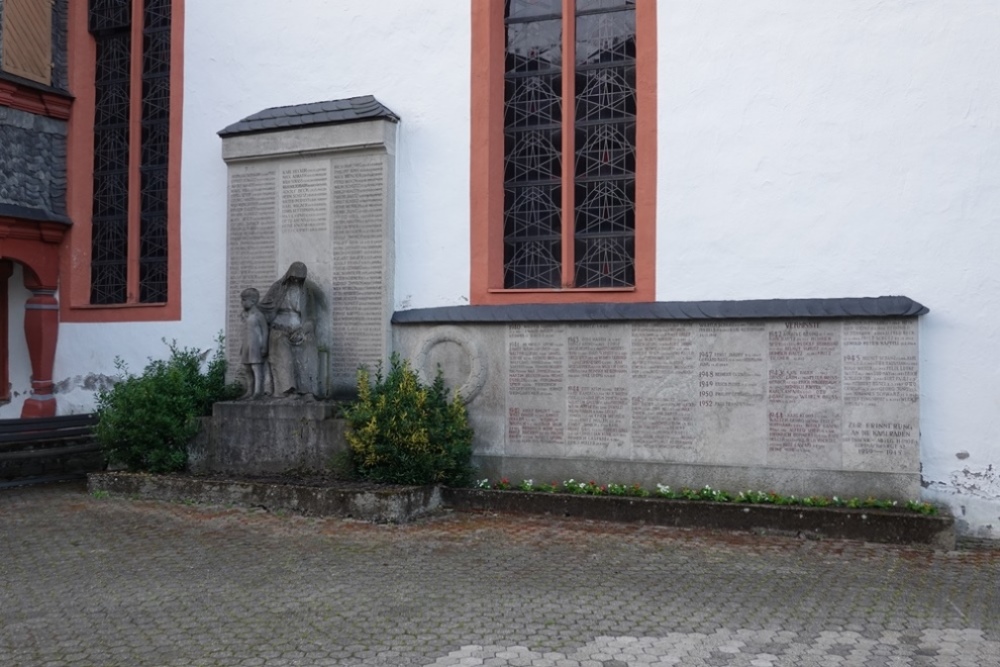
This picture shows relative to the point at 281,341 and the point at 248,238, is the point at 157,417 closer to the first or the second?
the point at 281,341

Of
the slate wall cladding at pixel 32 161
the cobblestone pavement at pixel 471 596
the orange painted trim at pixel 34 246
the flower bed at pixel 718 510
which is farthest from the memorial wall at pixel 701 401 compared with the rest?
the slate wall cladding at pixel 32 161

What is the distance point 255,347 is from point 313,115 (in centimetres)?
256

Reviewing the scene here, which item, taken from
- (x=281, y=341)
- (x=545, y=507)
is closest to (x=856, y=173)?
(x=545, y=507)

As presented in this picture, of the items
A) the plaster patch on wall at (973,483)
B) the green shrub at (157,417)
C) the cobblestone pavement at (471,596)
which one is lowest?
the cobblestone pavement at (471,596)

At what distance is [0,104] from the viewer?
11.3m

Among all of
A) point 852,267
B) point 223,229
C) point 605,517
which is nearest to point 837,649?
point 605,517

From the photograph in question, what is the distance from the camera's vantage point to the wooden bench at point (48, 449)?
34.1 ft

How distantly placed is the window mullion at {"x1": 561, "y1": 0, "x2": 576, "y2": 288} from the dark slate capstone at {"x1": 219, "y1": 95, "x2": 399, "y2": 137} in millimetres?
1780

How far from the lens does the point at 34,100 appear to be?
1172cm

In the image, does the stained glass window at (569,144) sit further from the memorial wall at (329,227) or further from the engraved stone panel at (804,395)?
the engraved stone panel at (804,395)

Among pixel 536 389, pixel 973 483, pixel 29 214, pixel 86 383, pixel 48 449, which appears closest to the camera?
pixel 973 483

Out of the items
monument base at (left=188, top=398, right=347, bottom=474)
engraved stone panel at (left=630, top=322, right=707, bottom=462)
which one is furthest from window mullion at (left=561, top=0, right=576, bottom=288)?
monument base at (left=188, top=398, right=347, bottom=474)

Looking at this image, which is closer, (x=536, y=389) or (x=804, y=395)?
(x=804, y=395)

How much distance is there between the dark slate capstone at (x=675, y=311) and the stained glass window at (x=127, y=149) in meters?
3.95
